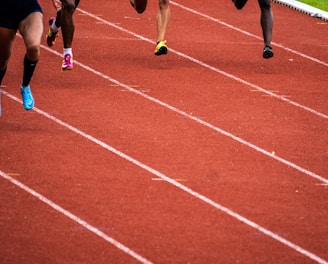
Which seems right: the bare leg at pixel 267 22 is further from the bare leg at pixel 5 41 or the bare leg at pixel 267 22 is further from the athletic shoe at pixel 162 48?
the bare leg at pixel 5 41

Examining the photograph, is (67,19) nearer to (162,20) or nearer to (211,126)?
(162,20)

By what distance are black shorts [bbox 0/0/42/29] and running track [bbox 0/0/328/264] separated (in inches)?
39.6

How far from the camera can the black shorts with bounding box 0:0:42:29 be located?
1101cm

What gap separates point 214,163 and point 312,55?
17.3 feet

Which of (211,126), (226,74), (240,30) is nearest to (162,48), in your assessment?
(226,74)

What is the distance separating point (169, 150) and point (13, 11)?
180 centimetres

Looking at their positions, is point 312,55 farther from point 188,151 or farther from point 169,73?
point 188,151

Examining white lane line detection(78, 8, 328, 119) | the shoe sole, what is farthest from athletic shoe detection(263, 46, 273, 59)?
the shoe sole

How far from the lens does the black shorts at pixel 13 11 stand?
11008 mm

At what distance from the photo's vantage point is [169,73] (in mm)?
14273

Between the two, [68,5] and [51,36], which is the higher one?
[68,5]

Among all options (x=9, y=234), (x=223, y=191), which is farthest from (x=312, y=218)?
(x=9, y=234)

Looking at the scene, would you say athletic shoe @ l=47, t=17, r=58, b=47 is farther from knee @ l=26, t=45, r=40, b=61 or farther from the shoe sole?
knee @ l=26, t=45, r=40, b=61

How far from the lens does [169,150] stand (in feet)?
36.7
